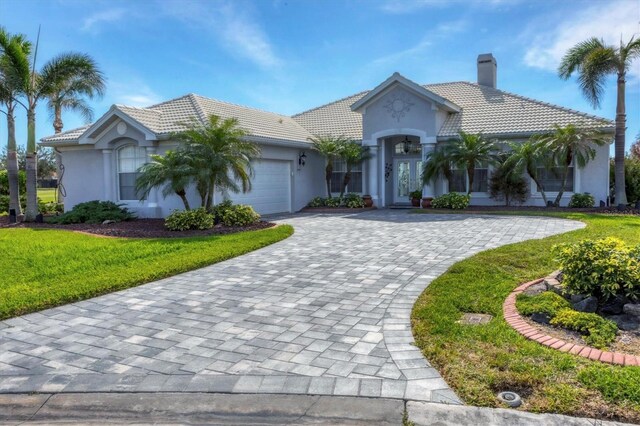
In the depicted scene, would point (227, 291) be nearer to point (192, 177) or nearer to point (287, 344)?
point (287, 344)

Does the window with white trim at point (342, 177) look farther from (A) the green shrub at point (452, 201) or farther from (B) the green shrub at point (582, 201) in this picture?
(B) the green shrub at point (582, 201)

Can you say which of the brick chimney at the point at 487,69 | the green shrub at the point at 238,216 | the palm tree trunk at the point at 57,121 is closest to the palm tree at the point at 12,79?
the palm tree trunk at the point at 57,121

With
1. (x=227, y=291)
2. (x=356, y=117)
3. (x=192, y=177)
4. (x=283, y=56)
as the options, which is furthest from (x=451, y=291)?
(x=356, y=117)

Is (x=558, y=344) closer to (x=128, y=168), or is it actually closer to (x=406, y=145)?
(x=128, y=168)

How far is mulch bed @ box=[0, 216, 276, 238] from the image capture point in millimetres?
13109

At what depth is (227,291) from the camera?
7008mm

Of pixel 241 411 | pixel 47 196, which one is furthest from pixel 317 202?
pixel 47 196

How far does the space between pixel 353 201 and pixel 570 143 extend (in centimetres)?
842

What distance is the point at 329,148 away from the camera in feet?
66.1

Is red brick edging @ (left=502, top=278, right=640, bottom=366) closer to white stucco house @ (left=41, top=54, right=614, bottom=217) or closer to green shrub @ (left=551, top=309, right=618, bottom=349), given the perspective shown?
green shrub @ (left=551, top=309, right=618, bottom=349)

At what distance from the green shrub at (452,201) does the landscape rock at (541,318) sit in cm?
1376

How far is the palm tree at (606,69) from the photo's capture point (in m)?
17.2

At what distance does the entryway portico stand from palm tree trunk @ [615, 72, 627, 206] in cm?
610

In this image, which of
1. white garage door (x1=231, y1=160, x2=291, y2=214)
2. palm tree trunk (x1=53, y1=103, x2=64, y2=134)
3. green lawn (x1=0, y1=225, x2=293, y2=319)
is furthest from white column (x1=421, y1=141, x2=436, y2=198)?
palm tree trunk (x1=53, y1=103, x2=64, y2=134)
